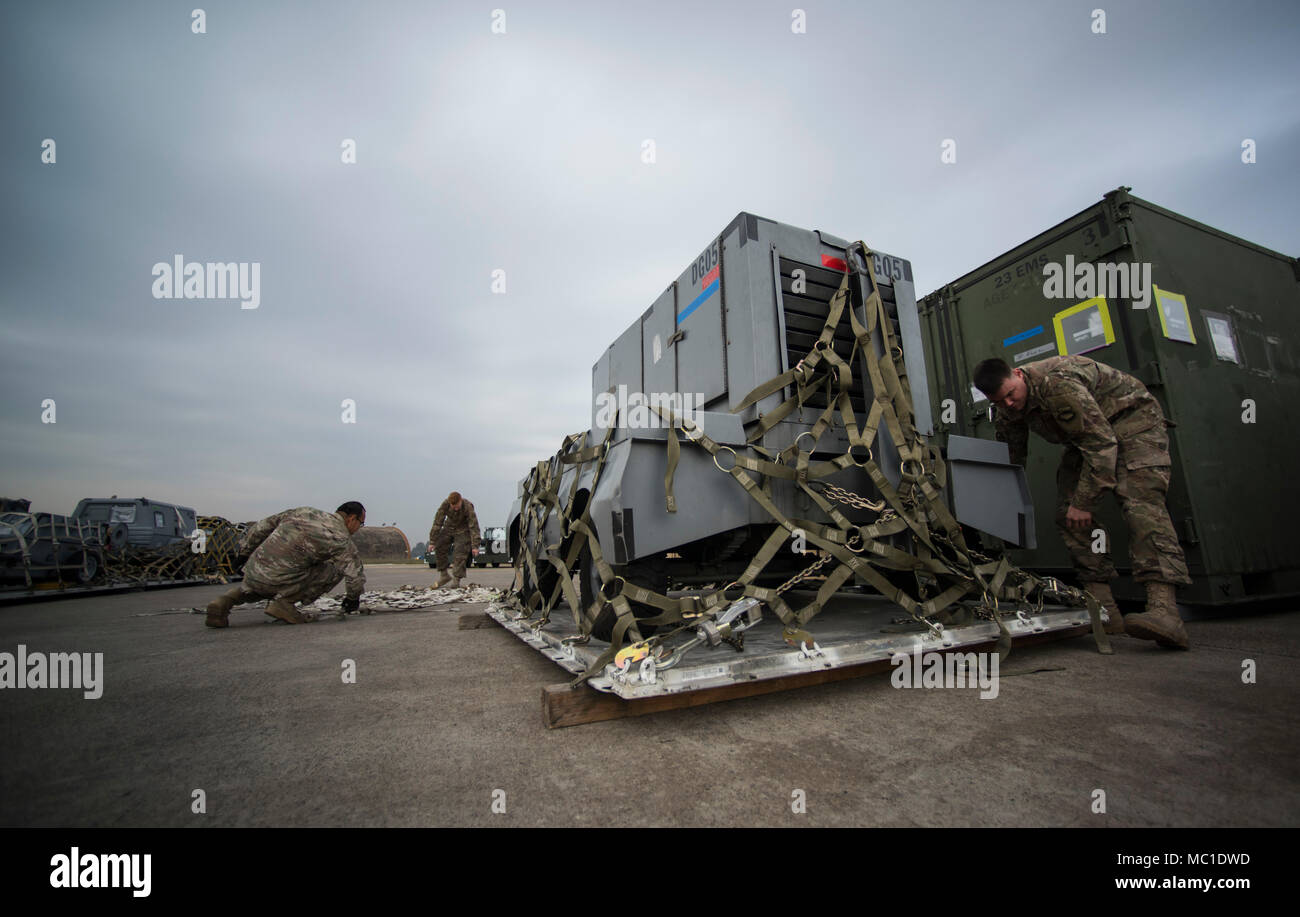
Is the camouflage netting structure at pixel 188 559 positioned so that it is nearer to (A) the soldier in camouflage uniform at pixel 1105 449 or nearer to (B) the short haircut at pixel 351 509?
(B) the short haircut at pixel 351 509

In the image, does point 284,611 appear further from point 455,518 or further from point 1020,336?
point 1020,336

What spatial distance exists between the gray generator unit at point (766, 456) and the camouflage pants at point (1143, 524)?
0.47m

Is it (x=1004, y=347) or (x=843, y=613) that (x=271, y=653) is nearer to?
(x=843, y=613)

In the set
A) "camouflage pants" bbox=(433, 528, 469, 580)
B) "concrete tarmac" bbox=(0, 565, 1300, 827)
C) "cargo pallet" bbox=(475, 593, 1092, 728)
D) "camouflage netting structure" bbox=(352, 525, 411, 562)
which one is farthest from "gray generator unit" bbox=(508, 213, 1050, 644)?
"camouflage netting structure" bbox=(352, 525, 411, 562)

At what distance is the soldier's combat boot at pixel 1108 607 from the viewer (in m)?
2.78

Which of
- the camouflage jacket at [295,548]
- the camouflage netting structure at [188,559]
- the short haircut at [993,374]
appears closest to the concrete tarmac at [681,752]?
the short haircut at [993,374]

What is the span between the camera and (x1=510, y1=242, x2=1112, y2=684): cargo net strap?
199 centimetres

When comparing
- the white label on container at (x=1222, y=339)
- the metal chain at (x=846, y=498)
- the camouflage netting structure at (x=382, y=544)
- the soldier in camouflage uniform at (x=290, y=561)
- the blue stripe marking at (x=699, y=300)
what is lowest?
the camouflage netting structure at (x=382, y=544)

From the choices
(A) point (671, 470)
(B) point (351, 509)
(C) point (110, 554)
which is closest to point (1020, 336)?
(A) point (671, 470)

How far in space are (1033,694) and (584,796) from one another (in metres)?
1.76

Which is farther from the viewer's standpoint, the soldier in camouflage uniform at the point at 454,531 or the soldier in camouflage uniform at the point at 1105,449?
the soldier in camouflage uniform at the point at 454,531
